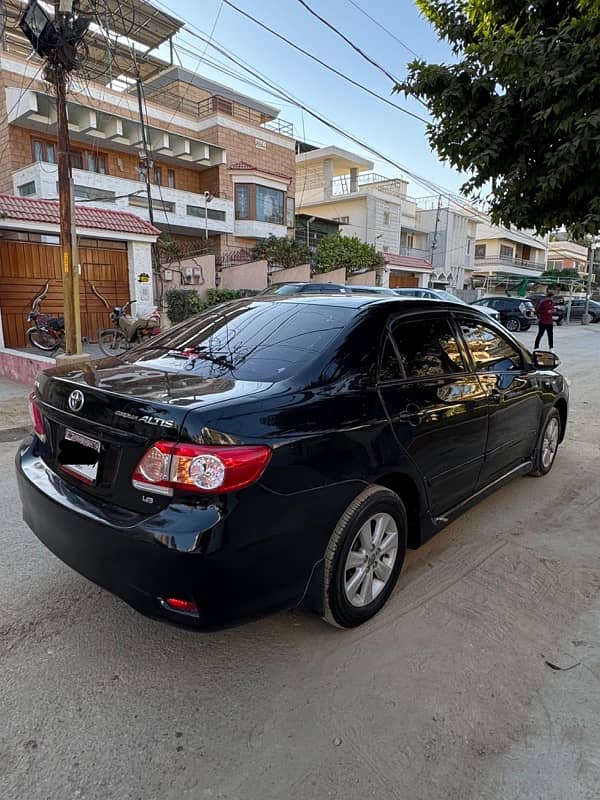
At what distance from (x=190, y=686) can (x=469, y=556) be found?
1897mm

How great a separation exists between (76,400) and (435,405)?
1.84 m

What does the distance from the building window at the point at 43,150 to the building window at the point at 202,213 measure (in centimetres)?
547

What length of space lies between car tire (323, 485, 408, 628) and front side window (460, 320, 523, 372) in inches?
53.3

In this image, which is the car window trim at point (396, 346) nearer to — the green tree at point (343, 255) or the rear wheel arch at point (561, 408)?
the rear wheel arch at point (561, 408)

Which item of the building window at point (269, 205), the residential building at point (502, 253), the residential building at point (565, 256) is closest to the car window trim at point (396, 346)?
the building window at point (269, 205)

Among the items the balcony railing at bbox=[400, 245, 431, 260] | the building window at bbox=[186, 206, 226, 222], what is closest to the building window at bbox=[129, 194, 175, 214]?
the building window at bbox=[186, 206, 226, 222]

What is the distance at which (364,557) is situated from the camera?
8.24ft

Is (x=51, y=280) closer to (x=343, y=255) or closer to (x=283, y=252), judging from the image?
(x=283, y=252)

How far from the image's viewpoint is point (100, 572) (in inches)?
83.9

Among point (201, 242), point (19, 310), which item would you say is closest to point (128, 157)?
point (201, 242)

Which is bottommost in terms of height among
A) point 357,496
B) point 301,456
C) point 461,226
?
point 357,496

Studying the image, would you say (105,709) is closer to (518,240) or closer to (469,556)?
(469,556)

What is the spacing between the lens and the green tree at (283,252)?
23109 mm

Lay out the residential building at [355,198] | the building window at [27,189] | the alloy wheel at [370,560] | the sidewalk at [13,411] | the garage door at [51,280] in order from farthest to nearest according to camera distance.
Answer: the residential building at [355,198], the building window at [27,189], the garage door at [51,280], the sidewalk at [13,411], the alloy wheel at [370,560]
